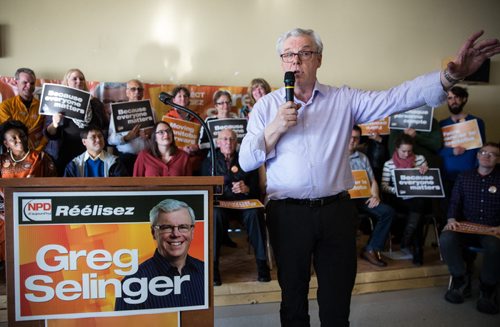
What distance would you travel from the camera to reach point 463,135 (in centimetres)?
382

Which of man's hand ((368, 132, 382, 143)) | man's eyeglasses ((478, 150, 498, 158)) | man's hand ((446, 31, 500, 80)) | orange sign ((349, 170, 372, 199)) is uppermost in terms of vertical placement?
man's hand ((446, 31, 500, 80))

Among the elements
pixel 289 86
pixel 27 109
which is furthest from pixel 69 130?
pixel 289 86

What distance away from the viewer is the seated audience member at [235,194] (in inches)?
110

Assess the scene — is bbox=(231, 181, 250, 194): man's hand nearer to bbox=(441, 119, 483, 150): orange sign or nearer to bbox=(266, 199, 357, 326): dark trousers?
bbox=(266, 199, 357, 326): dark trousers

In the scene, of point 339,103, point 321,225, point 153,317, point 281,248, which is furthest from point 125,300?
point 339,103

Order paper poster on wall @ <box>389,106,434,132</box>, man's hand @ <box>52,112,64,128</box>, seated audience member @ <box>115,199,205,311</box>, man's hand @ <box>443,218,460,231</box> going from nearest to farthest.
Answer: seated audience member @ <box>115,199,205,311</box>, man's hand @ <box>443,218,460,231</box>, man's hand @ <box>52,112,64,128</box>, paper poster on wall @ <box>389,106,434,132</box>

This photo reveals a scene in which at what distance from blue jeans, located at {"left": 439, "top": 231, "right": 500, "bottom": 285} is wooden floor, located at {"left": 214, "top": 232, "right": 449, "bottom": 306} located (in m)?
0.31

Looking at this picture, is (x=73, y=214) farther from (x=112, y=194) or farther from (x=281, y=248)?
(x=281, y=248)

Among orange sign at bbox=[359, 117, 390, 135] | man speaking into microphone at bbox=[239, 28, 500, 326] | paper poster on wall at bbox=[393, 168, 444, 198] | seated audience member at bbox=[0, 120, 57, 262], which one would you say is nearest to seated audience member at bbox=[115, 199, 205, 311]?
man speaking into microphone at bbox=[239, 28, 500, 326]

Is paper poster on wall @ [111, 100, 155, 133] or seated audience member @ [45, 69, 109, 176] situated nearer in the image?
seated audience member @ [45, 69, 109, 176]

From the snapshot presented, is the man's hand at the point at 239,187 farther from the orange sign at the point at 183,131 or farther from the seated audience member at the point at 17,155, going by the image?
the seated audience member at the point at 17,155

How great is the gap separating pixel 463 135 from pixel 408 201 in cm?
105

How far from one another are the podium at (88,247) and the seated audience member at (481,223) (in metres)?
2.30

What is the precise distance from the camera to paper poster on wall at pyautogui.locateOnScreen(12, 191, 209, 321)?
4.22ft
